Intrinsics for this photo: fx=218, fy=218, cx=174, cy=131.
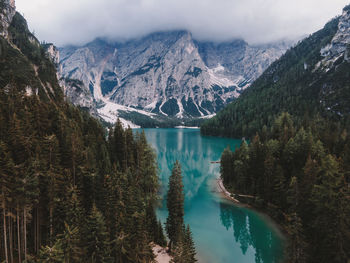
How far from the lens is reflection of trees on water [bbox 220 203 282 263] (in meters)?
34.1

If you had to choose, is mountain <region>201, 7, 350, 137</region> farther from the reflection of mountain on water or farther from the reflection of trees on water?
the reflection of trees on water

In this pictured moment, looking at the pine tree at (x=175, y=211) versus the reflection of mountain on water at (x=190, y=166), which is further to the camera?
the reflection of mountain on water at (x=190, y=166)

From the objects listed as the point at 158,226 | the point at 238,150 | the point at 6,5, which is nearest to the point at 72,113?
the point at 158,226

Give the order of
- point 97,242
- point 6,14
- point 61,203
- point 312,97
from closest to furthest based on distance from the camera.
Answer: point 97,242
point 61,203
point 6,14
point 312,97

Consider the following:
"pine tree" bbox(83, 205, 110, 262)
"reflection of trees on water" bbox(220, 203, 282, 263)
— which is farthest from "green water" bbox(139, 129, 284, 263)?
"pine tree" bbox(83, 205, 110, 262)

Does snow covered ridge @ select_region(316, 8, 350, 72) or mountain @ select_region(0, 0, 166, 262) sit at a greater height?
snow covered ridge @ select_region(316, 8, 350, 72)

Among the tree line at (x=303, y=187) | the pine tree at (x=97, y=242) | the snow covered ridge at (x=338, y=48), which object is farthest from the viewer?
the snow covered ridge at (x=338, y=48)

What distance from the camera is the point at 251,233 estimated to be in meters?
40.5

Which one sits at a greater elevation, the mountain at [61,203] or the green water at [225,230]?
the mountain at [61,203]

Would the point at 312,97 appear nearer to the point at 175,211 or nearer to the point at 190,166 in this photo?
the point at 190,166

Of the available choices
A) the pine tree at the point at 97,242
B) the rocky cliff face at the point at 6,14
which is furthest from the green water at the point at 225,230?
the rocky cliff face at the point at 6,14

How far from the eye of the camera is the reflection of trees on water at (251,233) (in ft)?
112

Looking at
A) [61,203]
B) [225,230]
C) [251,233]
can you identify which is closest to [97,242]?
[61,203]

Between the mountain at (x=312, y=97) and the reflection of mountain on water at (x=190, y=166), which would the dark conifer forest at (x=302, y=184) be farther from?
the mountain at (x=312, y=97)
